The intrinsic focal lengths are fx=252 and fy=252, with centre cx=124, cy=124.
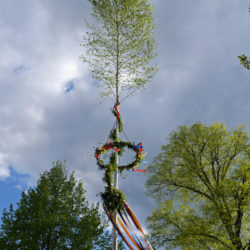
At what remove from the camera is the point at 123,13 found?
11.0 m

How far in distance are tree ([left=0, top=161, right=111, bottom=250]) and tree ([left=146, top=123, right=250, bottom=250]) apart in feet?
14.0

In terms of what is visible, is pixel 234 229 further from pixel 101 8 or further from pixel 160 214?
pixel 101 8

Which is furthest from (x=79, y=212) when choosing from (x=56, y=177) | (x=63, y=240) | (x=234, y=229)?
(x=234, y=229)

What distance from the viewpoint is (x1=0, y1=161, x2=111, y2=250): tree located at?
12391mm

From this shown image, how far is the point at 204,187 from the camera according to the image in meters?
16.2

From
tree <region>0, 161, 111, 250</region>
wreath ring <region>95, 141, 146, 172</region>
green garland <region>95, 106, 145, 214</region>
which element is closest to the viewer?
green garland <region>95, 106, 145, 214</region>

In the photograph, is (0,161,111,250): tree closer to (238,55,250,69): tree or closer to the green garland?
the green garland

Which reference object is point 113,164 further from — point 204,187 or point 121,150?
point 204,187

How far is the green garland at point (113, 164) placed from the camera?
7.38 metres

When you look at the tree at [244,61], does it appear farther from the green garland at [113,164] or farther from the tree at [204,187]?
the tree at [204,187]

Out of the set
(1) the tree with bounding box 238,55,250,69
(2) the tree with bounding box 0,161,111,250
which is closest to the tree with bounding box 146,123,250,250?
(2) the tree with bounding box 0,161,111,250

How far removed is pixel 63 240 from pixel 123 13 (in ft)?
36.5

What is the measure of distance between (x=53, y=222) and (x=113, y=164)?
7.08 metres

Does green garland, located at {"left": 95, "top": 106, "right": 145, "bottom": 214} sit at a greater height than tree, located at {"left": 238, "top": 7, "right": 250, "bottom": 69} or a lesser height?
lesser
